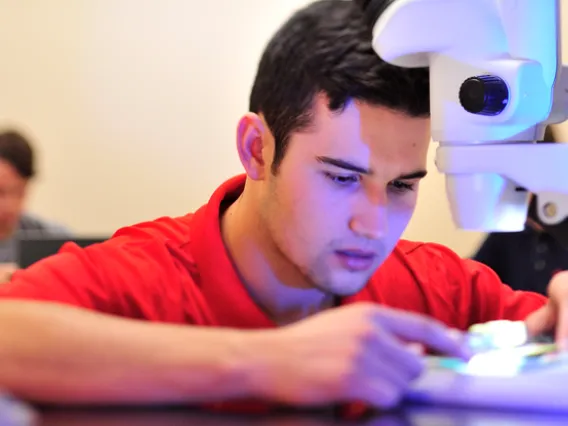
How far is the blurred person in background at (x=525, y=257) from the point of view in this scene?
1618mm

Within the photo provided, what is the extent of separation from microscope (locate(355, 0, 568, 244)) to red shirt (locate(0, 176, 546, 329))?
36cm

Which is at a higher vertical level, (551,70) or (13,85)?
(551,70)

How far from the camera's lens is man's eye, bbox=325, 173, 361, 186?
834 millimetres

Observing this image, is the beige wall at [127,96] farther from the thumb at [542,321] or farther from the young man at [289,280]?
the thumb at [542,321]

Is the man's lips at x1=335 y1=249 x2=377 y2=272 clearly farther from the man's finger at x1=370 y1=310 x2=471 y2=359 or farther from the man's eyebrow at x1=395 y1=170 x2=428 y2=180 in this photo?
the man's finger at x1=370 y1=310 x2=471 y2=359

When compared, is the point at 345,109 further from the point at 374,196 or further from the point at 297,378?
the point at 297,378

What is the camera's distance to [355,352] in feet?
1.88

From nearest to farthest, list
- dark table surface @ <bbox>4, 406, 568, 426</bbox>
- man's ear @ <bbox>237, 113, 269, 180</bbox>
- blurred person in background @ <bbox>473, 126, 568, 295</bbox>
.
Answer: dark table surface @ <bbox>4, 406, 568, 426</bbox> → man's ear @ <bbox>237, 113, 269, 180</bbox> → blurred person in background @ <bbox>473, 126, 568, 295</bbox>

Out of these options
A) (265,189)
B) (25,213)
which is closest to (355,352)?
(265,189)

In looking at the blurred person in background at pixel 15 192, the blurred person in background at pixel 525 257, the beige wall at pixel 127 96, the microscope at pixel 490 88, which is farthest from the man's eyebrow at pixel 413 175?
the blurred person in background at pixel 15 192

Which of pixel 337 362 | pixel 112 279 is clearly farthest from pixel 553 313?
pixel 112 279

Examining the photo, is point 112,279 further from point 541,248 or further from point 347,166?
point 541,248

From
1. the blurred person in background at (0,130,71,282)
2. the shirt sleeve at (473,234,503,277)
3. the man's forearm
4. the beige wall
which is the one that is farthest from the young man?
the blurred person in background at (0,130,71,282)

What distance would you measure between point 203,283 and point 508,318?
0.47 m
